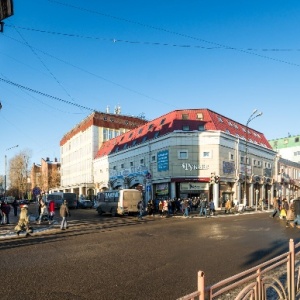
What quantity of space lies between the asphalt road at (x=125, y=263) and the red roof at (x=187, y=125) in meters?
26.1

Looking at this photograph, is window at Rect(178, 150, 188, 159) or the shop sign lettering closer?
the shop sign lettering

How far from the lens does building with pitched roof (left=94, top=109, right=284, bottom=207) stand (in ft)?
127

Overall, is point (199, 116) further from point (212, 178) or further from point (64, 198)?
point (64, 198)

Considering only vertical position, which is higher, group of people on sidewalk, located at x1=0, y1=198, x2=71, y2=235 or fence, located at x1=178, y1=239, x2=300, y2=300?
fence, located at x1=178, y1=239, x2=300, y2=300

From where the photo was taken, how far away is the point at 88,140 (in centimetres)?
6638

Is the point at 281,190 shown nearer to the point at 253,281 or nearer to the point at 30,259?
the point at 30,259

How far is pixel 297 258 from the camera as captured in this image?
595 centimetres

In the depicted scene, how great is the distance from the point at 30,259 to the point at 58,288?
12.0 feet

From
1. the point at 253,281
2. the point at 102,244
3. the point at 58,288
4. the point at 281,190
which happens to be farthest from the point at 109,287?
the point at 281,190

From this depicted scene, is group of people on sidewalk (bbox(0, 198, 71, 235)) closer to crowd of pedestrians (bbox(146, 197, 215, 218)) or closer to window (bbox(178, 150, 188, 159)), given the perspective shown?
crowd of pedestrians (bbox(146, 197, 215, 218))

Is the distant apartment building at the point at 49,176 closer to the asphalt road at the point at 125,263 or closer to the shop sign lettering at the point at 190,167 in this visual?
the shop sign lettering at the point at 190,167

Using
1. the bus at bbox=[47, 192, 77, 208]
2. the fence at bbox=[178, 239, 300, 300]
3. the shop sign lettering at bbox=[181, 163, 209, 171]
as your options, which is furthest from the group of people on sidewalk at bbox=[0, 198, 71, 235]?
the bus at bbox=[47, 192, 77, 208]

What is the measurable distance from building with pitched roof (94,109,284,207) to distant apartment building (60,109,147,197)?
15802 millimetres

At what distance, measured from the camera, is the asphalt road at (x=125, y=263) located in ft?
22.8
